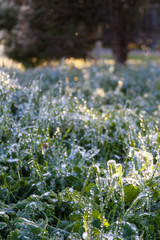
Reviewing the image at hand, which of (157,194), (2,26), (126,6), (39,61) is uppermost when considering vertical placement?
(157,194)

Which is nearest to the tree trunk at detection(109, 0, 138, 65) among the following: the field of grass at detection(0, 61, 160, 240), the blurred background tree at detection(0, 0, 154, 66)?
the blurred background tree at detection(0, 0, 154, 66)

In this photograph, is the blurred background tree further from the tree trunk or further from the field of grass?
the field of grass

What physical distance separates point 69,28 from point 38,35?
2.79 ft

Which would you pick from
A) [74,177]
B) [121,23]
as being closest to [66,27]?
[121,23]

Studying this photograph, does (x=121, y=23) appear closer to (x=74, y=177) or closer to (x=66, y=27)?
(x=66, y=27)

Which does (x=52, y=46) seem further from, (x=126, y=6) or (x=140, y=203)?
(x=140, y=203)

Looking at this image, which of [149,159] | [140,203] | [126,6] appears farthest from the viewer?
[126,6]

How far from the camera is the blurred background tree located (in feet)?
26.5

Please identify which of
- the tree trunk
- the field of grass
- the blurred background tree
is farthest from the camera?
the tree trunk

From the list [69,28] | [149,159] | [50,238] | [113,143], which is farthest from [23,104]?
[69,28]

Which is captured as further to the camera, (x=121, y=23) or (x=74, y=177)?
(x=121, y=23)

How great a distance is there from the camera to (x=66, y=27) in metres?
8.48

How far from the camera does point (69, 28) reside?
27.3ft

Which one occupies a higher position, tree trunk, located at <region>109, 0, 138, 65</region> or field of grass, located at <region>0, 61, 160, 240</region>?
field of grass, located at <region>0, 61, 160, 240</region>
